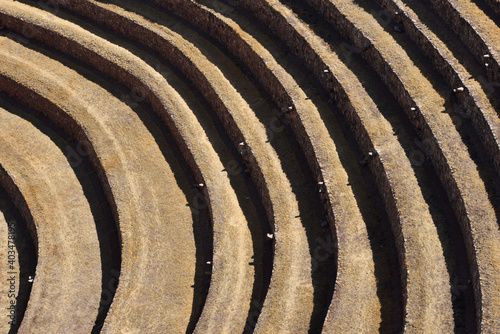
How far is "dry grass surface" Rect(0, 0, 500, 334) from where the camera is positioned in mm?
28922

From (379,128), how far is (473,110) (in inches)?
182

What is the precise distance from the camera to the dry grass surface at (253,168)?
28922mm

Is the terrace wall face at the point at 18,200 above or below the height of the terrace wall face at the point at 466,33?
below

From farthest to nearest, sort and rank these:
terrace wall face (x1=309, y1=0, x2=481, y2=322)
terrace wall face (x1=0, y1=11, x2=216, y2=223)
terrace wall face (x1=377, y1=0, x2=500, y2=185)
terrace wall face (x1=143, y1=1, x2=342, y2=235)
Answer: terrace wall face (x1=0, y1=11, x2=216, y2=223)
terrace wall face (x1=143, y1=1, x2=342, y2=235)
terrace wall face (x1=377, y1=0, x2=500, y2=185)
terrace wall face (x1=309, y1=0, x2=481, y2=322)

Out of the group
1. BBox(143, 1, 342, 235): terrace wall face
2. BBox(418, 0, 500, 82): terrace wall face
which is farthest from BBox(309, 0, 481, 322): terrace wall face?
BBox(143, 1, 342, 235): terrace wall face

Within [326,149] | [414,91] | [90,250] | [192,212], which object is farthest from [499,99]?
[90,250]

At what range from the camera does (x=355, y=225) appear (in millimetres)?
30922

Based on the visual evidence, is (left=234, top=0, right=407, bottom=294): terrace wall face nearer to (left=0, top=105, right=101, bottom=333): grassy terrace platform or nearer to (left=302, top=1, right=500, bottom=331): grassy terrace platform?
(left=302, top=1, right=500, bottom=331): grassy terrace platform

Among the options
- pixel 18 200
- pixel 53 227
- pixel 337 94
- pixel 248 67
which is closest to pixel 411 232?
pixel 337 94

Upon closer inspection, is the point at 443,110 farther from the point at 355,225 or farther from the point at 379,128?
the point at 355,225

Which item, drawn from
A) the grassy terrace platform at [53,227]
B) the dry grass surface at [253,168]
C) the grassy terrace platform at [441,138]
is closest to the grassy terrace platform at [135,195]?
the dry grass surface at [253,168]

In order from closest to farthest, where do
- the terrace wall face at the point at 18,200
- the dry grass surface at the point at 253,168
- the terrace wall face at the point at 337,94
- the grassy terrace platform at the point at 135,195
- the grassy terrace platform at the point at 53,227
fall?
the dry grass surface at the point at 253,168
the terrace wall face at the point at 337,94
the grassy terrace platform at the point at 135,195
the grassy terrace platform at the point at 53,227
the terrace wall face at the point at 18,200

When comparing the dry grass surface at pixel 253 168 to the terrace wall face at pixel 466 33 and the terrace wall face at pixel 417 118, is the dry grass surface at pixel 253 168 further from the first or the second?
the terrace wall face at pixel 466 33

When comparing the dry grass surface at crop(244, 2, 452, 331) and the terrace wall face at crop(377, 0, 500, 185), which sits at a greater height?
the terrace wall face at crop(377, 0, 500, 185)
